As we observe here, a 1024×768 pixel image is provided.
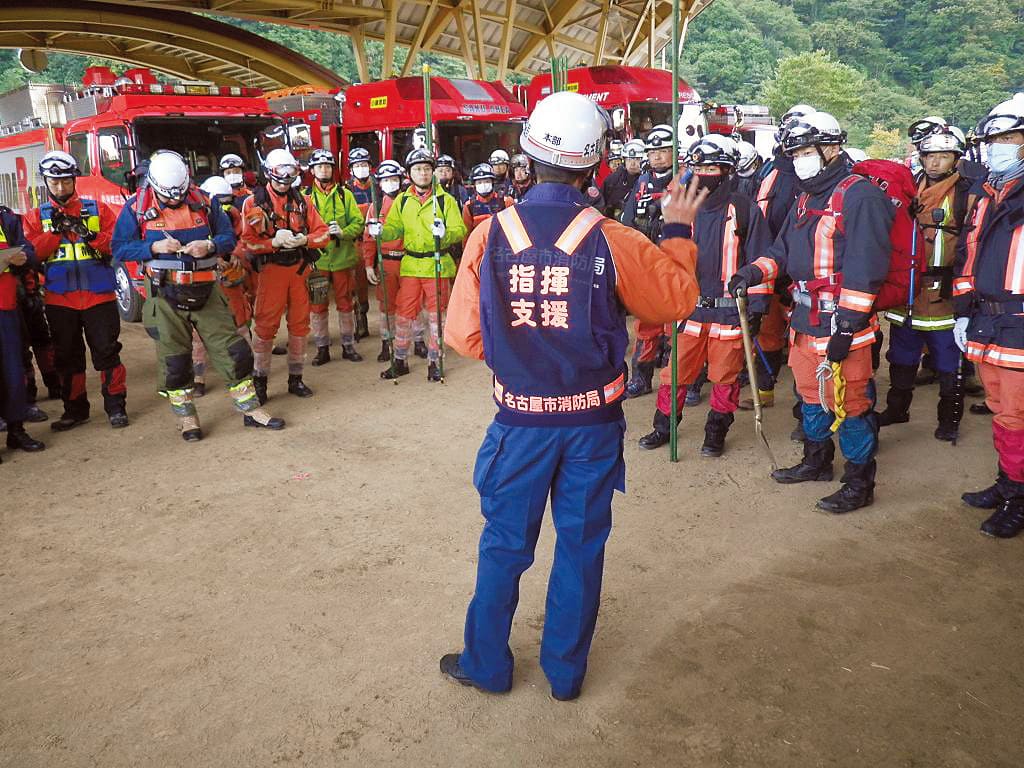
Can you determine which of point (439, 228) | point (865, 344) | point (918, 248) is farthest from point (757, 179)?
point (865, 344)

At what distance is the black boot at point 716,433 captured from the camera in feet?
16.6

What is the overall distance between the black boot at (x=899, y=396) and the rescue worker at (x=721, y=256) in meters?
1.33

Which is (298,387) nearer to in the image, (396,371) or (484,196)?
(396,371)

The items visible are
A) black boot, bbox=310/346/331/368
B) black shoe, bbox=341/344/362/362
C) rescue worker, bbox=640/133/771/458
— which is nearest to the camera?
rescue worker, bbox=640/133/771/458

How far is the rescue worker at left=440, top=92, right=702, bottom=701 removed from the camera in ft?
8.02

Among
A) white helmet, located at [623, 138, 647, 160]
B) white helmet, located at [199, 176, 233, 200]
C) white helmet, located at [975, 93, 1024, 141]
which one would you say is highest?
white helmet, located at [623, 138, 647, 160]

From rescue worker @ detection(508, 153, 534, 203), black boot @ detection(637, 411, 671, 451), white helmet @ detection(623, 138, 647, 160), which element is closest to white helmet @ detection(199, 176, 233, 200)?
rescue worker @ detection(508, 153, 534, 203)

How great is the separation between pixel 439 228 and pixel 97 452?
10.2 ft

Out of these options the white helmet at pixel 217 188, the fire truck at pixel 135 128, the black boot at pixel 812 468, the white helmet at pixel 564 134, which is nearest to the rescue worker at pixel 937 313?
the black boot at pixel 812 468

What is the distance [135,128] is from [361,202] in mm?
2659

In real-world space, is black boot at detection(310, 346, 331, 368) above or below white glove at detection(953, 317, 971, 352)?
→ below

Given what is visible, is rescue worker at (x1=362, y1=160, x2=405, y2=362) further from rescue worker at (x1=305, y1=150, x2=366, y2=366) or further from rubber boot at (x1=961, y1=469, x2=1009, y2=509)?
rubber boot at (x1=961, y1=469, x2=1009, y2=509)

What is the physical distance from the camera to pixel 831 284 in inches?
161

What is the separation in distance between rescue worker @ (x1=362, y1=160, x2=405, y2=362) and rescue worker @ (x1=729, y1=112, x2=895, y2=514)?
3903 millimetres
